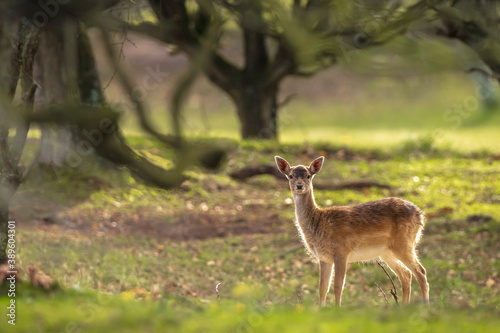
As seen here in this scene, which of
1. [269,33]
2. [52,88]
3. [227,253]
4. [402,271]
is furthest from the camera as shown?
[269,33]

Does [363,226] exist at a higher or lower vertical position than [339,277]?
higher

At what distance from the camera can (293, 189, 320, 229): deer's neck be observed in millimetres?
8586

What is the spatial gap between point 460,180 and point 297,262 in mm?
6748

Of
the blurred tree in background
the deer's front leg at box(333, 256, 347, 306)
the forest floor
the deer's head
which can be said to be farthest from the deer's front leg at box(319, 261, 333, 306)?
the blurred tree in background

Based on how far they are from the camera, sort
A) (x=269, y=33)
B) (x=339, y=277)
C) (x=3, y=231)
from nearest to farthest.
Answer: (x=339, y=277) < (x=3, y=231) < (x=269, y=33)

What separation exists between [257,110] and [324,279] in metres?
12.9

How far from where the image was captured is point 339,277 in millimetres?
8141

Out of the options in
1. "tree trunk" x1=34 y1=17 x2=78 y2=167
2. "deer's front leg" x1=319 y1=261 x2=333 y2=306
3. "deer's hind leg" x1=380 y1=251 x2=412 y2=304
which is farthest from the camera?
"tree trunk" x1=34 y1=17 x2=78 y2=167

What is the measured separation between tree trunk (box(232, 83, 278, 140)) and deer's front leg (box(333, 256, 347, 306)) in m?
12.8

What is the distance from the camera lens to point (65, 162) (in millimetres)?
14641

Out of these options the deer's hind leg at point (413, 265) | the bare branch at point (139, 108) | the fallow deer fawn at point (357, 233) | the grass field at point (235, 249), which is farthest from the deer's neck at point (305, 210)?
the bare branch at point (139, 108)

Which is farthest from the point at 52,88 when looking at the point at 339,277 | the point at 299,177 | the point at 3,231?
the point at 339,277

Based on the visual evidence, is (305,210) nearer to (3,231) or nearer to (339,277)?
(339,277)

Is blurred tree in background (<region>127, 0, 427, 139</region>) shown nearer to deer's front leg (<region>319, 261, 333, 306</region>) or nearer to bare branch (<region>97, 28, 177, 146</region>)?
bare branch (<region>97, 28, 177, 146</region>)
